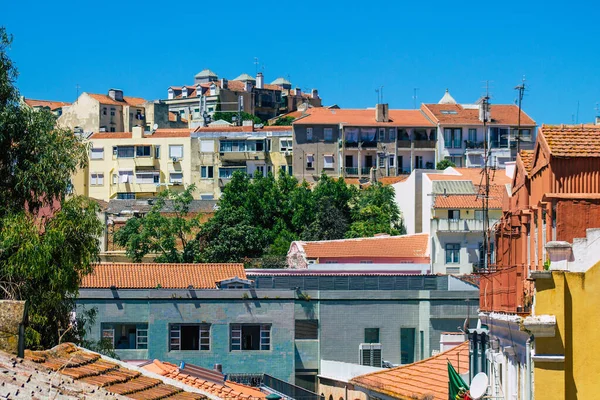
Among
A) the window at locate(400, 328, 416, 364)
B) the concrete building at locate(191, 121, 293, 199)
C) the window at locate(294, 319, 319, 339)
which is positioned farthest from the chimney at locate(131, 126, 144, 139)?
the window at locate(400, 328, 416, 364)

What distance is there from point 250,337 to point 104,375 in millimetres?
38809

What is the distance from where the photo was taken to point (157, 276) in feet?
183

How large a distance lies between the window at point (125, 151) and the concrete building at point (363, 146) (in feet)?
47.8

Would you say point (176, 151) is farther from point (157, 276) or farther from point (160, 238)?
point (157, 276)

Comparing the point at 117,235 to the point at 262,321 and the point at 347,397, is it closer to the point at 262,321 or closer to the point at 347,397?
the point at 262,321

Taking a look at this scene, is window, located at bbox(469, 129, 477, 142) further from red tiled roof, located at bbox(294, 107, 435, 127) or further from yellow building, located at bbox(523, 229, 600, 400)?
yellow building, located at bbox(523, 229, 600, 400)

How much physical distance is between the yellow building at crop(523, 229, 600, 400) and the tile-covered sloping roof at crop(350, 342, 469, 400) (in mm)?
10449

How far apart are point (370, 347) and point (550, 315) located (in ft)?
125

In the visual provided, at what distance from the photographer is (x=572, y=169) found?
1727cm

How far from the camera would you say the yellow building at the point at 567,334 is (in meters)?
15.2

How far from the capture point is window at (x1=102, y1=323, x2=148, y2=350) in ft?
167

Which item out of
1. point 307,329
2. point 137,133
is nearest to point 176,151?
point 137,133

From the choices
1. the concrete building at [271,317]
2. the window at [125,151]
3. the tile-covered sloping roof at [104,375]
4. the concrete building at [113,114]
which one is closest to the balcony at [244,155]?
the window at [125,151]

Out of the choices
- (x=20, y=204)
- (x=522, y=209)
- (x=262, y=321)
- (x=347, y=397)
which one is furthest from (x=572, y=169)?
(x=262, y=321)
